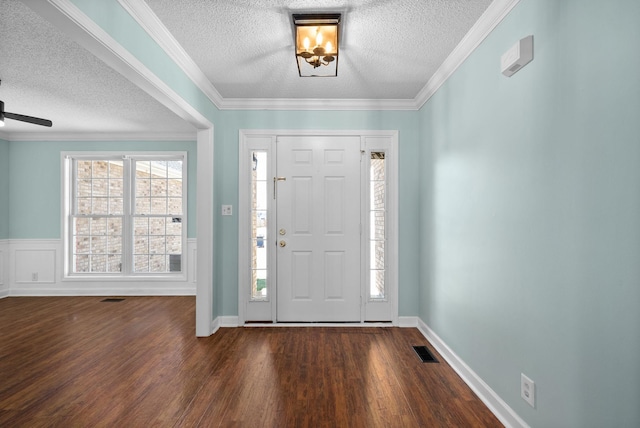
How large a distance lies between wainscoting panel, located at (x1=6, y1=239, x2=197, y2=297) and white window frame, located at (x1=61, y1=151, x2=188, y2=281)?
0.05 m

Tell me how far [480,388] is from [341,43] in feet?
9.04

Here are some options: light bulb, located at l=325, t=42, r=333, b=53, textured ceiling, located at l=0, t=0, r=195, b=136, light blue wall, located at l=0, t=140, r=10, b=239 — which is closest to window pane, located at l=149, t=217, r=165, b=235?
textured ceiling, located at l=0, t=0, r=195, b=136

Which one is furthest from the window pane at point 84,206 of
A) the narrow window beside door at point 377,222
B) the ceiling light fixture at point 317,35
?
the ceiling light fixture at point 317,35

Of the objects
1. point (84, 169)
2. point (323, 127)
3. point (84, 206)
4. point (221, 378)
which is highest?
point (323, 127)

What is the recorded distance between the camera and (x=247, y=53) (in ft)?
9.05

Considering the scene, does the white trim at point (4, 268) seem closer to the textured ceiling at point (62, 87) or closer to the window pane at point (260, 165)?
the textured ceiling at point (62, 87)

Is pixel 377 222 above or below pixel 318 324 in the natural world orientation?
above

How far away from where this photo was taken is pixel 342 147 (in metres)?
3.89

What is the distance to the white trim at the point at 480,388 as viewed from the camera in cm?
199

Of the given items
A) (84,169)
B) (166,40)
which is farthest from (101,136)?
(166,40)

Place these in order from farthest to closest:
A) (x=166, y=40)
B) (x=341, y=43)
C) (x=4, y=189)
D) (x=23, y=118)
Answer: (x=4, y=189)
(x=23, y=118)
(x=341, y=43)
(x=166, y=40)

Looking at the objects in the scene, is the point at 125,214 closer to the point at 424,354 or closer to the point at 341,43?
the point at 341,43

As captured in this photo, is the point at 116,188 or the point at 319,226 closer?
the point at 319,226

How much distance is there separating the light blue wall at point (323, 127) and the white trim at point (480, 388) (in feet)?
2.69
